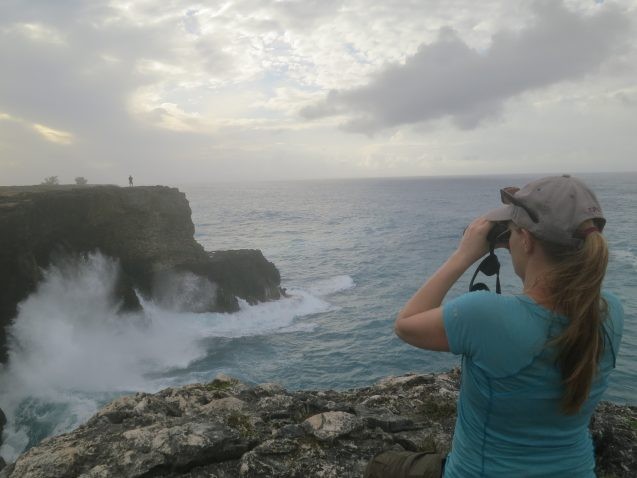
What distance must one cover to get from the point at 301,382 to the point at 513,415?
69.1 ft

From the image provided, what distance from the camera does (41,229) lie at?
25.0 m

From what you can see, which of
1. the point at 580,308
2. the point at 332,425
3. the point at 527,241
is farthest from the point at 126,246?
the point at 580,308

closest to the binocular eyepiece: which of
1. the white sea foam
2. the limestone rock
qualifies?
the limestone rock

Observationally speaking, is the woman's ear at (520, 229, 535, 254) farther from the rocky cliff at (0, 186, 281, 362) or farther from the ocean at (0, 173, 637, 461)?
the rocky cliff at (0, 186, 281, 362)

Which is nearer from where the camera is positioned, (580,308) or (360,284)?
(580,308)

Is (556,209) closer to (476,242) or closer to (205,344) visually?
(476,242)

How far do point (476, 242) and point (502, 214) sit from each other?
200 millimetres

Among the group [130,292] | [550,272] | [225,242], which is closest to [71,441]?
[550,272]

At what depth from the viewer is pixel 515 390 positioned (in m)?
2.04

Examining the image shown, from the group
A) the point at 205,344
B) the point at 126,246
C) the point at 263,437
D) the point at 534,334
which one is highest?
the point at 534,334

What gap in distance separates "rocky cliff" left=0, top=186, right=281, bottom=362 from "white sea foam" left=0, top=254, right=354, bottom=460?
0.82 m

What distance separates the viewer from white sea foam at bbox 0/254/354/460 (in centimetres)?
2073

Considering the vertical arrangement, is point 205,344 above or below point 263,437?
below

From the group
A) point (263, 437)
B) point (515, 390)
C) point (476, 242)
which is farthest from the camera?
point (263, 437)
